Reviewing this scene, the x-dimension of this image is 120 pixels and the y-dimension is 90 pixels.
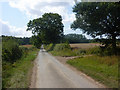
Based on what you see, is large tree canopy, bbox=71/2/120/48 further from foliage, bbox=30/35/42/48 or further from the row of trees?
foliage, bbox=30/35/42/48

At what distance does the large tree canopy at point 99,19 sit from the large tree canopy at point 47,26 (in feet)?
104

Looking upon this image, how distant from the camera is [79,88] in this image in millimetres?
6828


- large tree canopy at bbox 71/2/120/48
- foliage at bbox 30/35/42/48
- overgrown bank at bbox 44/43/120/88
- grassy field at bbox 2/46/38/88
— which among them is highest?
large tree canopy at bbox 71/2/120/48

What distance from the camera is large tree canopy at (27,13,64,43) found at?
165ft

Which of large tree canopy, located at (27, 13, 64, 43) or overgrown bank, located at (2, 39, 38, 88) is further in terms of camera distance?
large tree canopy, located at (27, 13, 64, 43)

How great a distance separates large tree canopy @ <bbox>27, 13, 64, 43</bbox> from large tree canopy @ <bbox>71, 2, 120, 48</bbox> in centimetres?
3178

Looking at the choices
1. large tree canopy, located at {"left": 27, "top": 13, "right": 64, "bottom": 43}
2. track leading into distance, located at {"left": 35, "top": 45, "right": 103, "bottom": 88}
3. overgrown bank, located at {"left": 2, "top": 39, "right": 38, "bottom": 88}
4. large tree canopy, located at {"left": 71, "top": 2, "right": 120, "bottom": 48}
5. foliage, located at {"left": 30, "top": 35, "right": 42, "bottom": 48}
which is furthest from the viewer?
foliage, located at {"left": 30, "top": 35, "right": 42, "bottom": 48}

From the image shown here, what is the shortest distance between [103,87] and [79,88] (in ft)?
3.66

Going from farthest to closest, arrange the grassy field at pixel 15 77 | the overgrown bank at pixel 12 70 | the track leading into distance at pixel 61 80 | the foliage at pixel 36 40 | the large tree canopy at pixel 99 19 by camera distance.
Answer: the foliage at pixel 36 40
the large tree canopy at pixel 99 19
the overgrown bank at pixel 12 70
the grassy field at pixel 15 77
the track leading into distance at pixel 61 80

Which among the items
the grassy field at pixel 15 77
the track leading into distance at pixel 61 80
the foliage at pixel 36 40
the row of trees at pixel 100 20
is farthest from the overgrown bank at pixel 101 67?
the foliage at pixel 36 40

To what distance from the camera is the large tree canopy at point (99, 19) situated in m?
15.4

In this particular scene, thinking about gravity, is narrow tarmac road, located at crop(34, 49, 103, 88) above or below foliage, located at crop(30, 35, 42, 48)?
below

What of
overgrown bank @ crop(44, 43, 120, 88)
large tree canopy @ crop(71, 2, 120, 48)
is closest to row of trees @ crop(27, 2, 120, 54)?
large tree canopy @ crop(71, 2, 120, 48)

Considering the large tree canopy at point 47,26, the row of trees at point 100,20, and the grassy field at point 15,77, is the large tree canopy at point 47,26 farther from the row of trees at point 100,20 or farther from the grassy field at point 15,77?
the grassy field at point 15,77
